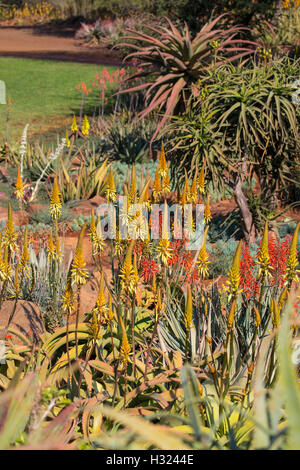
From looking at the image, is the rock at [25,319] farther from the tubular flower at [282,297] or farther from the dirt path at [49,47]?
the dirt path at [49,47]

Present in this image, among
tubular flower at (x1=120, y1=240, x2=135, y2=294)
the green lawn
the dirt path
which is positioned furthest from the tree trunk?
the dirt path

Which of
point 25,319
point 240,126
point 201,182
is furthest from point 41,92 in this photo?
point 201,182

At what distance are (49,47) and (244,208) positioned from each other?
2311 cm

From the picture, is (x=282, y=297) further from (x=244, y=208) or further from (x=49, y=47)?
(x=49, y=47)

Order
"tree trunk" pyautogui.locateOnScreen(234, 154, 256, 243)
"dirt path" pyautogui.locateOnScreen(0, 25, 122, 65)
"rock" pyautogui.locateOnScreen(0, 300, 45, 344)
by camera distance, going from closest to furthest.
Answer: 1. "rock" pyautogui.locateOnScreen(0, 300, 45, 344)
2. "tree trunk" pyautogui.locateOnScreen(234, 154, 256, 243)
3. "dirt path" pyautogui.locateOnScreen(0, 25, 122, 65)

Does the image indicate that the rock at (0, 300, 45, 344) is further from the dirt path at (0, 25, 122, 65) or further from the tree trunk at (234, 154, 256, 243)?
the dirt path at (0, 25, 122, 65)

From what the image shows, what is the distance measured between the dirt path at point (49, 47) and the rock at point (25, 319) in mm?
18245

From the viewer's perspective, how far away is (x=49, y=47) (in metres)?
25.7

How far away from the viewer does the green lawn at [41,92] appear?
11.3 meters

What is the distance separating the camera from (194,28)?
39.7 ft

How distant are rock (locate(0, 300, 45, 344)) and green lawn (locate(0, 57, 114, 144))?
644 centimetres

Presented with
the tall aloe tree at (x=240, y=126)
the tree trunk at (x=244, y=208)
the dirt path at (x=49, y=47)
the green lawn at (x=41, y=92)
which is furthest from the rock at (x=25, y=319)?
the dirt path at (x=49, y=47)

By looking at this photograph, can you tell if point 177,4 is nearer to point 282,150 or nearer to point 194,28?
point 194,28

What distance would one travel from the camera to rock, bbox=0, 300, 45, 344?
10.8 ft
